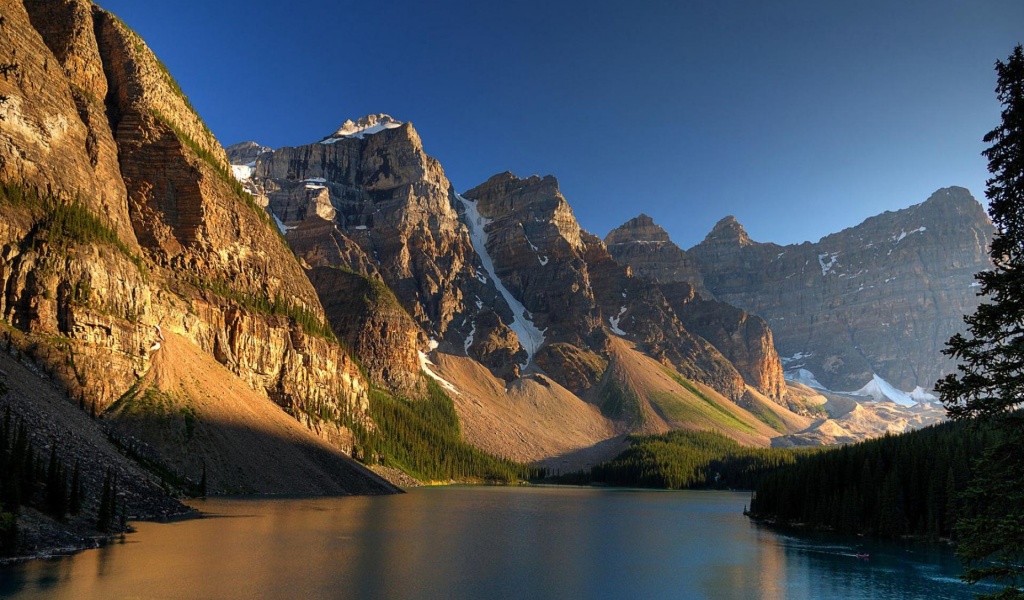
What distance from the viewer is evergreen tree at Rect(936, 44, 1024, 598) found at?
17953 millimetres

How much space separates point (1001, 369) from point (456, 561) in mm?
41402

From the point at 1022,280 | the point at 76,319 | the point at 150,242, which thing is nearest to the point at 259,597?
the point at 1022,280

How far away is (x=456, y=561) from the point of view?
52.9 m

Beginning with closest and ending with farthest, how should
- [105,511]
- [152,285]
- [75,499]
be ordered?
[75,499], [105,511], [152,285]

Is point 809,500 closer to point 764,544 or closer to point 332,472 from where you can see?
point 764,544

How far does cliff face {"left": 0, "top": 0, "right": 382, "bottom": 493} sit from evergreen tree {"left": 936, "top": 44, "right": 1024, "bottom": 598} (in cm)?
8799

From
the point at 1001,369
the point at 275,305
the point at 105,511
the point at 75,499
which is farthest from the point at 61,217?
the point at 1001,369

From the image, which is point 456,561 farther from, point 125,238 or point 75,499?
point 125,238

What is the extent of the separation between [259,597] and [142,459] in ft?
163

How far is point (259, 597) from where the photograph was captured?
3772cm

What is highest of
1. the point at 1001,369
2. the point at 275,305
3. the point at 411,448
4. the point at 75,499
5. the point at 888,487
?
the point at 275,305

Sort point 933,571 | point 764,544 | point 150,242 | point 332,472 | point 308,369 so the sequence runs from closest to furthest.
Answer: point 933,571 < point 764,544 < point 332,472 < point 150,242 < point 308,369

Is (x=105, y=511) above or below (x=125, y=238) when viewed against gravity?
below

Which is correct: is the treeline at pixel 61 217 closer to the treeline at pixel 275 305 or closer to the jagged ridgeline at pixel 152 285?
the jagged ridgeline at pixel 152 285
